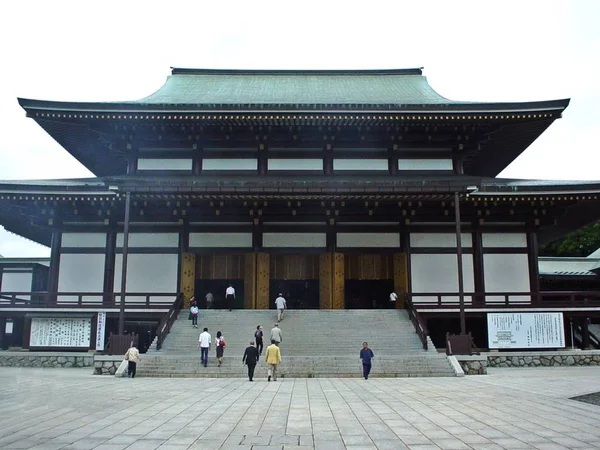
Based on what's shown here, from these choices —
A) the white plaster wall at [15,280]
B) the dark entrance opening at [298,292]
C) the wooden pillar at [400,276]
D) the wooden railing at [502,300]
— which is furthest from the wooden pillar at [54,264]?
the wooden railing at [502,300]

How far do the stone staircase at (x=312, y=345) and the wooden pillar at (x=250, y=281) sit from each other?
1228mm

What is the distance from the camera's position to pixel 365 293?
2972 cm

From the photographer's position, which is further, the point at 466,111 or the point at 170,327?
the point at 466,111

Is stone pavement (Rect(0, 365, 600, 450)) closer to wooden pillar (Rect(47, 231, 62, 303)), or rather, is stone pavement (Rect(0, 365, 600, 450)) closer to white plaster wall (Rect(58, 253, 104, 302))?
white plaster wall (Rect(58, 253, 104, 302))

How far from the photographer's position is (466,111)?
24672mm

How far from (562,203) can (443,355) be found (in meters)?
9.55

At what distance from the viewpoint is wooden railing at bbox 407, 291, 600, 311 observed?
2409 centimetres

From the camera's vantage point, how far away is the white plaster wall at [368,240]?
26328 millimetres

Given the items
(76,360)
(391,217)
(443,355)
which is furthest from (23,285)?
(443,355)

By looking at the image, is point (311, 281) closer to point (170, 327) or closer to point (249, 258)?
point (249, 258)

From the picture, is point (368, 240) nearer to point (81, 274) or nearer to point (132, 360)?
point (132, 360)

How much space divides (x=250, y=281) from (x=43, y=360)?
9258 millimetres

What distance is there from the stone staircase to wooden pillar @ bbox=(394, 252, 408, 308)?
4.83 ft

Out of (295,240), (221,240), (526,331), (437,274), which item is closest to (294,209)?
(295,240)
